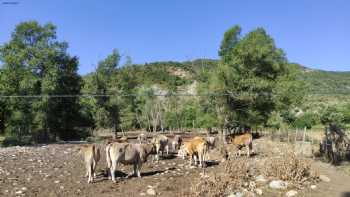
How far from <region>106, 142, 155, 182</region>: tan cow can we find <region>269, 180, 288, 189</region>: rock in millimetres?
4974

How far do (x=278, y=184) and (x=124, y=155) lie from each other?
5.72 meters

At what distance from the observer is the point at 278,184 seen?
1382 cm

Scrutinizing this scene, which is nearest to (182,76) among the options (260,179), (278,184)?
(260,179)

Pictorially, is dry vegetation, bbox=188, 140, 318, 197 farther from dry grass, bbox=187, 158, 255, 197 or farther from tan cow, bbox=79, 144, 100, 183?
tan cow, bbox=79, 144, 100, 183

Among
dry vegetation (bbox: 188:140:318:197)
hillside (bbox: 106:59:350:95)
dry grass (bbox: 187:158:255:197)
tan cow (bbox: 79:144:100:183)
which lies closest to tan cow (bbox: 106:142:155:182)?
tan cow (bbox: 79:144:100:183)

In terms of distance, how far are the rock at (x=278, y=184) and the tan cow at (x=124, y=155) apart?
4.97 meters

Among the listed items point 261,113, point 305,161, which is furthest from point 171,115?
point 305,161

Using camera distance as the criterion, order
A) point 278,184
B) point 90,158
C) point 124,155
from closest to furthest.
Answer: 1. point 278,184
2. point 90,158
3. point 124,155

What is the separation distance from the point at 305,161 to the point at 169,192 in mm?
5630

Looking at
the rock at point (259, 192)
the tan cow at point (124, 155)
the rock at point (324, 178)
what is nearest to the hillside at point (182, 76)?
the tan cow at point (124, 155)

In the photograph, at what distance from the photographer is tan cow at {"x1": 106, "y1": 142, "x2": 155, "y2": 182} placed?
14.9 metres

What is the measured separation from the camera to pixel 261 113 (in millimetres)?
38500

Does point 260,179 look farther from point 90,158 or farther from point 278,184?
point 90,158

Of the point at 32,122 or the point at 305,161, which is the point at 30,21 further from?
the point at 305,161
